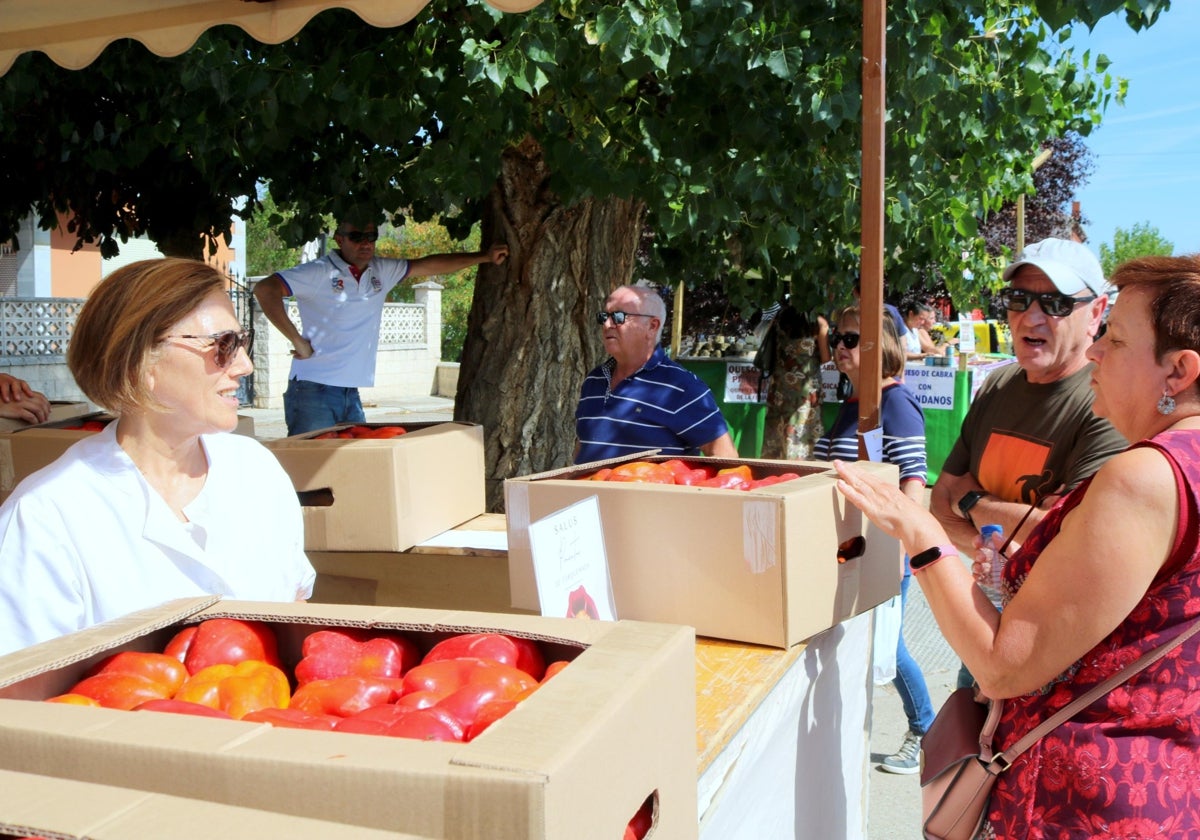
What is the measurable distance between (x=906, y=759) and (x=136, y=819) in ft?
12.0

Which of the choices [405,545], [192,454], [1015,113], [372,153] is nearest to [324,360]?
[372,153]

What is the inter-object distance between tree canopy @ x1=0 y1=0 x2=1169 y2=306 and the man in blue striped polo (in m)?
0.38

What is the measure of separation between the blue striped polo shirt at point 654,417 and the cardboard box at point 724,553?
154cm

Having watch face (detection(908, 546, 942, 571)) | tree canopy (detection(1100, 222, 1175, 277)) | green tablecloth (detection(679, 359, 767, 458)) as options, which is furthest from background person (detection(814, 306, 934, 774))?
tree canopy (detection(1100, 222, 1175, 277))

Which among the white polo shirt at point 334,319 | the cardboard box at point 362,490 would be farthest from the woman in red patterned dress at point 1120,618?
the white polo shirt at point 334,319

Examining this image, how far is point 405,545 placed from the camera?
2.82 metres

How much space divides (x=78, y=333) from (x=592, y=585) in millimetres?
1136

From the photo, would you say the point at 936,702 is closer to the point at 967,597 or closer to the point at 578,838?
the point at 967,597

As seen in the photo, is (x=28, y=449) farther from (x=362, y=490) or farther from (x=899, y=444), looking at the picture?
(x=899, y=444)

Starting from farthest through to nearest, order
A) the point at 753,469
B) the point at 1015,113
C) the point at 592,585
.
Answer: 1. the point at 1015,113
2. the point at 753,469
3. the point at 592,585

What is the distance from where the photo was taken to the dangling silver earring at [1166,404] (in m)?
1.72

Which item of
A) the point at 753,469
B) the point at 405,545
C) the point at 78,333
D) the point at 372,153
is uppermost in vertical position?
the point at 372,153

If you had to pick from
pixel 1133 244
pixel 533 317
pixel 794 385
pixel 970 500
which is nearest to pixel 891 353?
pixel 970 500

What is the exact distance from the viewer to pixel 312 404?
496cm
